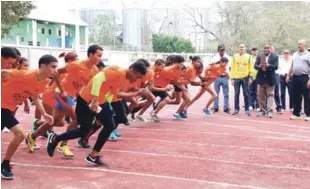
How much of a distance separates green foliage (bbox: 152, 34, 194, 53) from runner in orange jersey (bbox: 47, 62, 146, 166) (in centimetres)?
3144

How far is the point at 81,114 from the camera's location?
6402 millimetres

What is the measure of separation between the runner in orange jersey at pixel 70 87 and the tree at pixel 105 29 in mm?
37532

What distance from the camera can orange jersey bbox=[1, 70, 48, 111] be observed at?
554 cm

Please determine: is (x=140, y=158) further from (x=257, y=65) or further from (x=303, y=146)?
(x=257, y=65)

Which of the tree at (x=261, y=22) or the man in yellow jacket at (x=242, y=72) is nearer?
the man in yellow jacket at (x=242, y=72)

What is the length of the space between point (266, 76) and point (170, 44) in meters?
26.5

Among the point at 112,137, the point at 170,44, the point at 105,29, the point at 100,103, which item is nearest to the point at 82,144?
the point at 112,137

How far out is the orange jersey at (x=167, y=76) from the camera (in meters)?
9.98

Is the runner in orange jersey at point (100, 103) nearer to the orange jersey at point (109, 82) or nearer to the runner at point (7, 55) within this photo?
the orange jersey at point (109, 82)

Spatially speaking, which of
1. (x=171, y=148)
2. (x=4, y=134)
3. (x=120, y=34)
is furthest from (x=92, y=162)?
(x=120, y=34)

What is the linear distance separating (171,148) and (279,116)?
5.31 meters

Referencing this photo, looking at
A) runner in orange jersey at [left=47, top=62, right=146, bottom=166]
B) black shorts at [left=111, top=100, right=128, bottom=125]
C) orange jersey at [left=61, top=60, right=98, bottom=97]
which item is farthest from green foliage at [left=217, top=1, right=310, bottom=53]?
runner in orange jersey at [left=47, top=62, right=146, bottom=166]

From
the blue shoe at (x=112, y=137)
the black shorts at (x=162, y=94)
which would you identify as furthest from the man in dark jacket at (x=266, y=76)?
the blue shoe at (x=112, y=137)

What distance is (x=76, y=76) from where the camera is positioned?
7035mm
